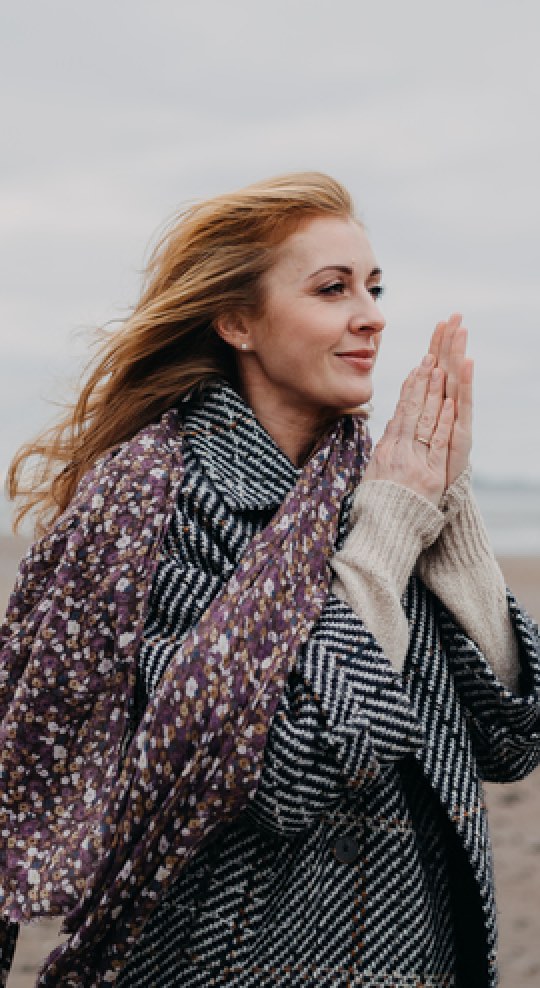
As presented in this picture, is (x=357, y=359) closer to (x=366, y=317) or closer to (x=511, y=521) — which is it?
(x=366, y=317)

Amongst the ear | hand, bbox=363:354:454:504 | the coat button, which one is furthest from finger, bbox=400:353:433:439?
the coat button

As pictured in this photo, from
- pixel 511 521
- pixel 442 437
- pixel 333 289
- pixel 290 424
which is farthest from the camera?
pixel 511 521

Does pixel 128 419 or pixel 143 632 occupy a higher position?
pixel 128 419

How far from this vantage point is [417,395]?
296 cm

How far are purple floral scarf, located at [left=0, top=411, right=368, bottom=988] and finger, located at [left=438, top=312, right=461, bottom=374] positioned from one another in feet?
1.06

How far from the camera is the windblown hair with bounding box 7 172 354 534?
3.09m

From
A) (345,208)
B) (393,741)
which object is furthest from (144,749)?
(345,208)

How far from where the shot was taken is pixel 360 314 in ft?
9.80

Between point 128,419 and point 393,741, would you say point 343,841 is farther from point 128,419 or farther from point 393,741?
point 128,419

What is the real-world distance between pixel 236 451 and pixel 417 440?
15.5 inches

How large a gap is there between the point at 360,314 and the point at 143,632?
824 millimetres

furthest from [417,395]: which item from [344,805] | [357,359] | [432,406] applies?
[344,805]

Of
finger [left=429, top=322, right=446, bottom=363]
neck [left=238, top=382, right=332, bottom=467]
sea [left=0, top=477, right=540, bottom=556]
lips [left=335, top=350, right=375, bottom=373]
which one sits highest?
sea [left=0, top=477, right=540, bottom=556]

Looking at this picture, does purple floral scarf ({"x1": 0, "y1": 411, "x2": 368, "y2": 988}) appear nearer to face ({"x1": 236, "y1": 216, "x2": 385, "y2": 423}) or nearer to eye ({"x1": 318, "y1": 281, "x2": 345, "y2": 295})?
face ({"x1": 236, "y1": 216, "x2": 385, "y2": 423})
